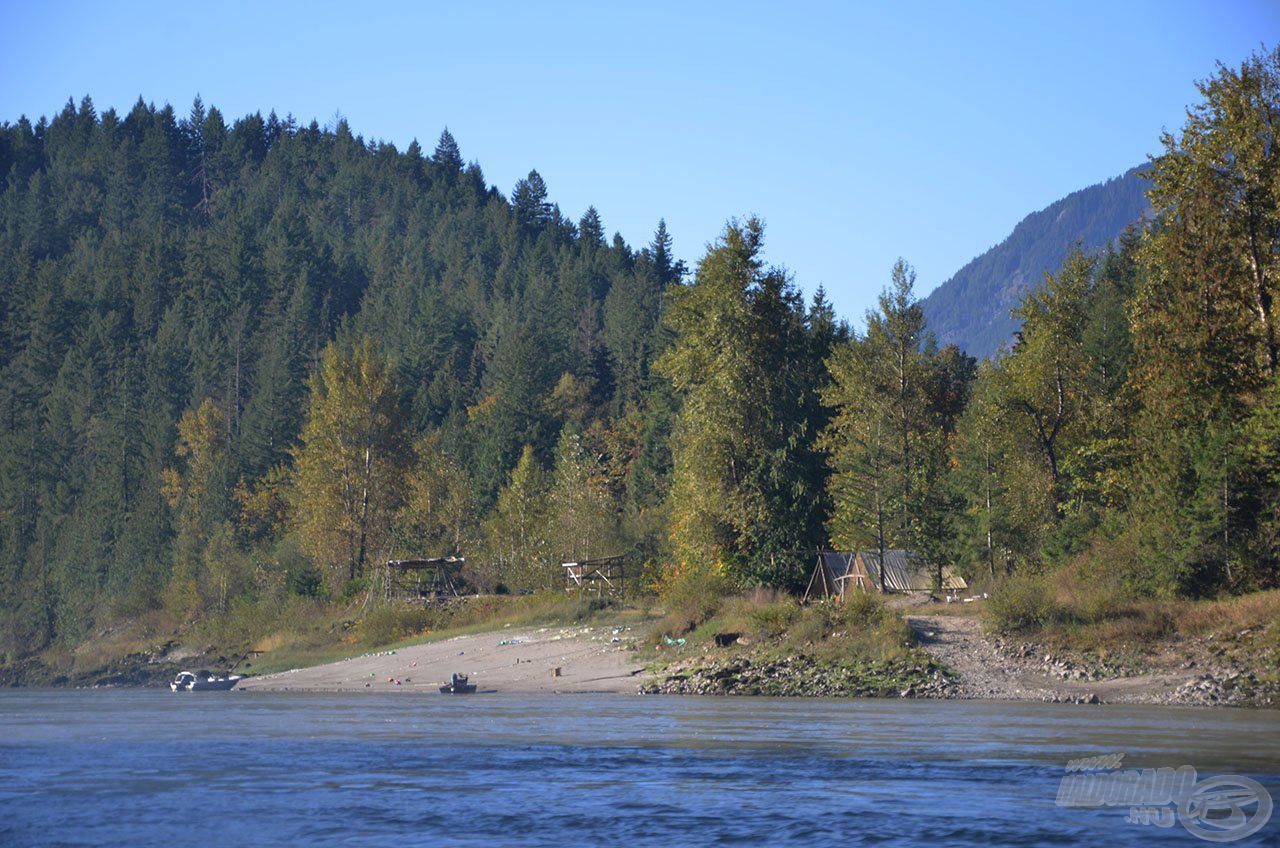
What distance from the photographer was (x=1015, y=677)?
113 ft

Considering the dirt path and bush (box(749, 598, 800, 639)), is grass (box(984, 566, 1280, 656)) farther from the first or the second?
bush (box(749, 598, 800, 639))

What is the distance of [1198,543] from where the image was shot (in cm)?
3559

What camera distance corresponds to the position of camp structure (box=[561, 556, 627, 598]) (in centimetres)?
6094

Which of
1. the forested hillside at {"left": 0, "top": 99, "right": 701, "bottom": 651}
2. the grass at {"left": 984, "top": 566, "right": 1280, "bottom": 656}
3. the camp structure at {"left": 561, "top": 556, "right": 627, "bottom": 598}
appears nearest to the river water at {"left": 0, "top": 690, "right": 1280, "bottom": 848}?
the grass at {"left": 984, "top": 566, "right": 1280, "bottom": 656}

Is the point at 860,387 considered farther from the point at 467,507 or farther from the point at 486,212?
the point at 486,212

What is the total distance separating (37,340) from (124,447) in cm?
2473

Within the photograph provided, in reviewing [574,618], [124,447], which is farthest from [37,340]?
[574,618]

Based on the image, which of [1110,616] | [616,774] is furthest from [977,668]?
[616,774]

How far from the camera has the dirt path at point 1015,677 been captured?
3144cm

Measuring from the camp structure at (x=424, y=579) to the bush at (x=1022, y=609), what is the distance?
110ft

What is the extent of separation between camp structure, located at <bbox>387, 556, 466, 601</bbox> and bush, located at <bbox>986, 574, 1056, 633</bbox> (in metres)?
A: 33.4

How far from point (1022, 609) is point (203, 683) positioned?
33.4 m
